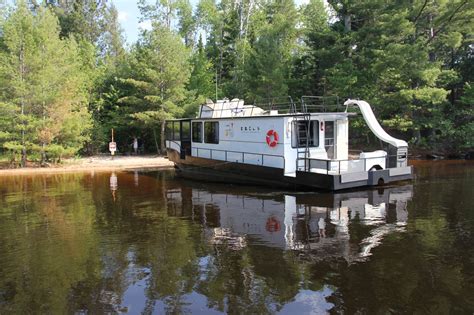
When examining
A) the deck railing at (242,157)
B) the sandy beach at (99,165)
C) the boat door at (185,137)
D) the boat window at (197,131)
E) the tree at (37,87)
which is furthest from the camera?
the sandy beach at (99,165)

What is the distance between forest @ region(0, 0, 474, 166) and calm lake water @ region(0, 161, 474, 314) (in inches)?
438

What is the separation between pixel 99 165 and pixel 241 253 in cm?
1885

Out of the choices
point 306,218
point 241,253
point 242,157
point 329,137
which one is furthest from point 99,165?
point 241,253

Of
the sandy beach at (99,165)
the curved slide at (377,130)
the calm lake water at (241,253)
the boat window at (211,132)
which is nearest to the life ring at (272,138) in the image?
the calm lake water at (241,253)

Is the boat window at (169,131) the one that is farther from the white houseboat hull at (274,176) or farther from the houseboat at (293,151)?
the houseboat at (293,151)

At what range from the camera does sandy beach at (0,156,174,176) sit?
2358 centimetres

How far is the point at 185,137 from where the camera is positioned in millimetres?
20688

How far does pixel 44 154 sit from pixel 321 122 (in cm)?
1655

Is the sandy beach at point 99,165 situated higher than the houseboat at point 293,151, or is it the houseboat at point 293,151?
the houseboat at point 293,151

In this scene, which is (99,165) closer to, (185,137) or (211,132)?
(185,137)

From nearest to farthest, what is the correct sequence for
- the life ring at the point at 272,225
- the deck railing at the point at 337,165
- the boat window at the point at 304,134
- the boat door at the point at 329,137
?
the life ring at the point at 272,225 → the deck railing at the point at 337,165 → the boat window at the point at 304,134 → the boat door at the point at 329,137

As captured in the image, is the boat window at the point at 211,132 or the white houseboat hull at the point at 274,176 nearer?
the white houseboat hull at the point at 274,176

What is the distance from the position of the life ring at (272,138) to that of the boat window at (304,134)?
2.05 ft

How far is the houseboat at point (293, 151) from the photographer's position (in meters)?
15.3
